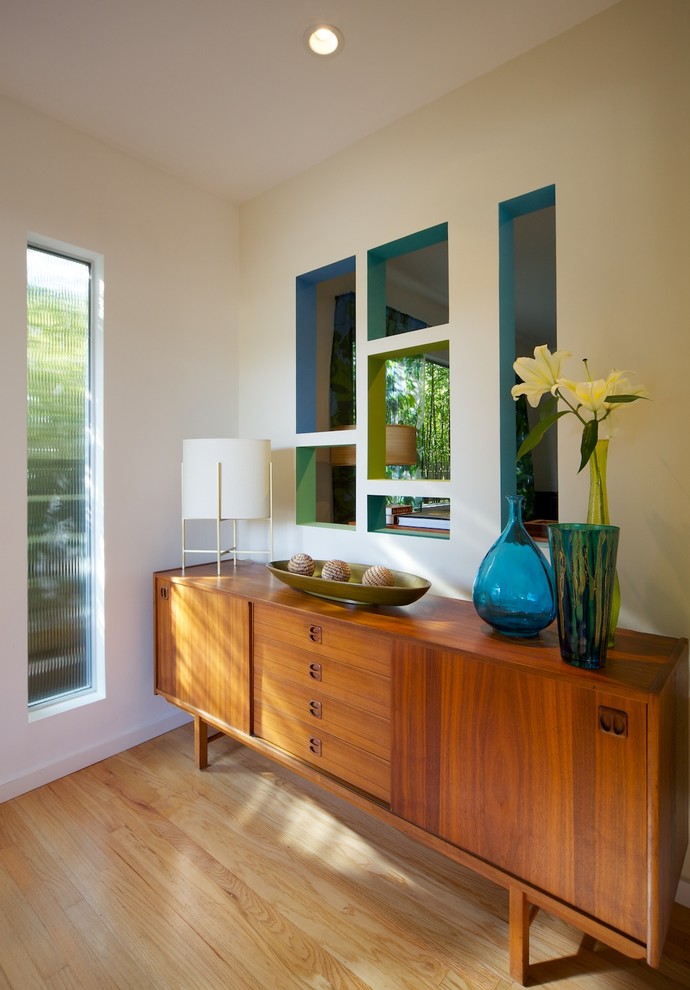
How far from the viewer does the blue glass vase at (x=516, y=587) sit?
141cm

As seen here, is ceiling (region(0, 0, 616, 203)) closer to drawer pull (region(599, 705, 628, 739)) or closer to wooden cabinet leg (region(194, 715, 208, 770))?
drawer pull (region(599, 705, 628, 739))

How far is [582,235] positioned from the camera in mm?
1655

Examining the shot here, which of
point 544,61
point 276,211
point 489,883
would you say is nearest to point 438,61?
point 544,61

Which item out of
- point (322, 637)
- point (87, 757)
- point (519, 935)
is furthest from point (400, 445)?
point (87, 757)

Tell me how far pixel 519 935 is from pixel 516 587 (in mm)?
818

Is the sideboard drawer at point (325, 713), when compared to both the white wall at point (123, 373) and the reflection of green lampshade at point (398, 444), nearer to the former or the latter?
the white wall at point (123, 373)

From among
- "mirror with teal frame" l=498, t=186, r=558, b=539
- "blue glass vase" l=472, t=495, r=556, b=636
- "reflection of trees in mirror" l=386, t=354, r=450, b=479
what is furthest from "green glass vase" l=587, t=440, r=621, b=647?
"reflection of trees in mirror" l=386, t=354, r=450, b=479

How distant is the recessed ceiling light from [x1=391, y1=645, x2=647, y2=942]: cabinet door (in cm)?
190

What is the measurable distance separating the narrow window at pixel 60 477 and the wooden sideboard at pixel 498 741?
0.83 m

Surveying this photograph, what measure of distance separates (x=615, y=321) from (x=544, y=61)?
91 centimetres

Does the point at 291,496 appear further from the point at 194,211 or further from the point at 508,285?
the point at 194,211

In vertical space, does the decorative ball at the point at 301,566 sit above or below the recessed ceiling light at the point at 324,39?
below

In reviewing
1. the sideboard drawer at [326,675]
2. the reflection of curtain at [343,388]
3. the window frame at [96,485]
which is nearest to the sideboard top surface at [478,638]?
the sideboard drawer at [326,675]

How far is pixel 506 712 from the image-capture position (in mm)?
1269
